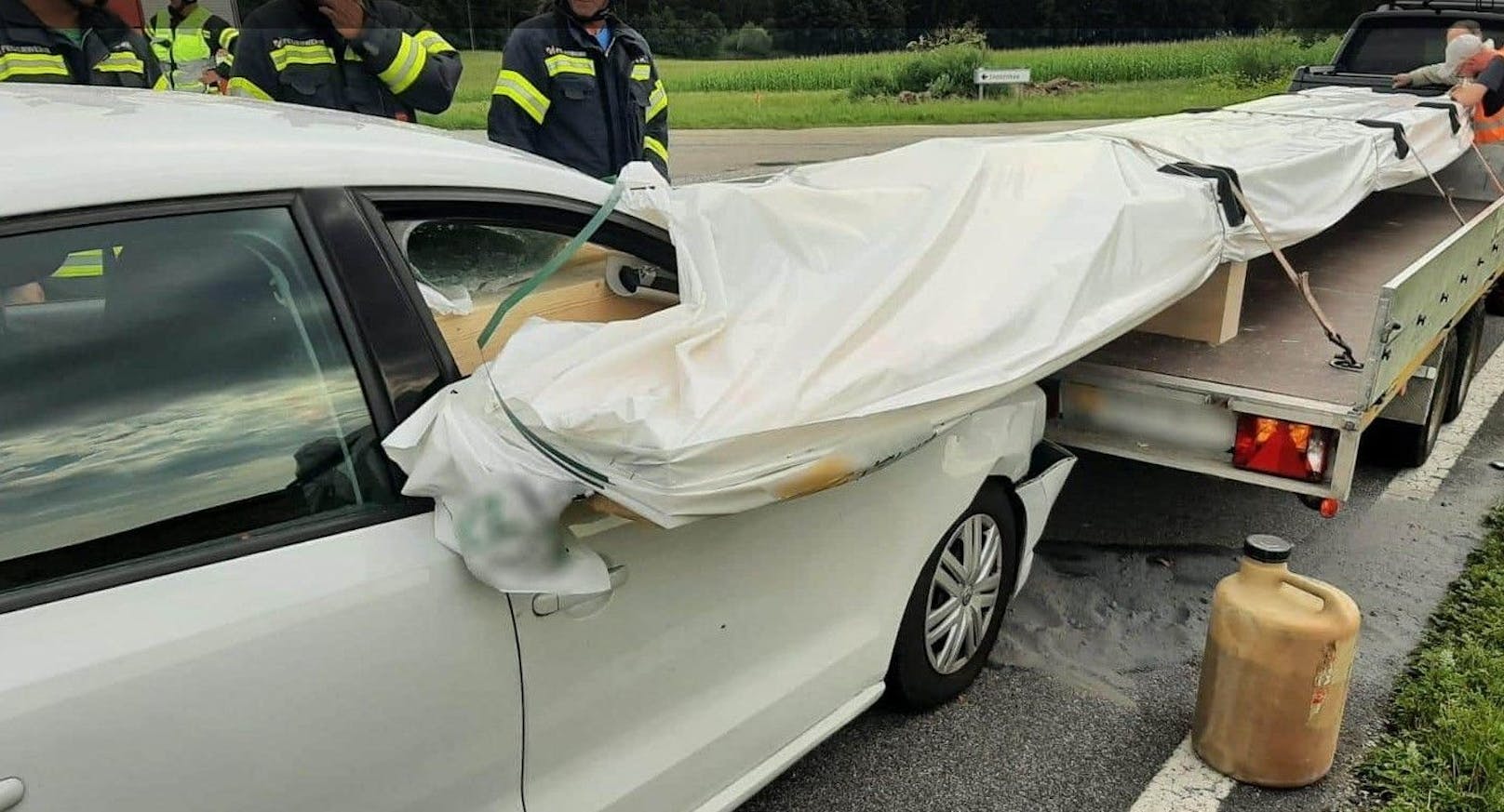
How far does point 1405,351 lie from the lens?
10.4 ft

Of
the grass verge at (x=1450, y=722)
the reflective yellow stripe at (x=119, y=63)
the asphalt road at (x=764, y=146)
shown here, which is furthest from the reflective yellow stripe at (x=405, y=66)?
the asphalt road at (x=764, y=146)

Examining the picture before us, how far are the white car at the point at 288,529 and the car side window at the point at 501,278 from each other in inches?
0.5

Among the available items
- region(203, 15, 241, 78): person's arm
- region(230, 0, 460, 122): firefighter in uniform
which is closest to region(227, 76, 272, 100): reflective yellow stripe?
region(230, 0, 460, 122): firefighter in uniform

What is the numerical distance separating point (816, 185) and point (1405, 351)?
1770 mm

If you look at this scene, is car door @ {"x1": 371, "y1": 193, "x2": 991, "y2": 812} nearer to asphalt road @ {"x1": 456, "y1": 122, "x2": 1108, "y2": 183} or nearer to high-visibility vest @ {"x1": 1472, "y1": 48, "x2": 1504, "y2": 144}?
high-visibility vest @ {"x1": 1472, "y1": 48, "x2": 1504, "y2": 144}

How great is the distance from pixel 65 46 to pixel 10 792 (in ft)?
13.8

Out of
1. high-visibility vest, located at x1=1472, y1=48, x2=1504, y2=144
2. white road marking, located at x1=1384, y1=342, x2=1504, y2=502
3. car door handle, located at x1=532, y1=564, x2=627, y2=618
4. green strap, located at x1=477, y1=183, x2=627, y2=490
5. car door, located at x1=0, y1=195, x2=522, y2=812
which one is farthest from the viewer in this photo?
high-visibility vest, located at x1=1472, y1=48, x2=1504, y2=144

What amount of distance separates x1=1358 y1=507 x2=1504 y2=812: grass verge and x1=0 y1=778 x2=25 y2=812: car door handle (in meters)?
2.80

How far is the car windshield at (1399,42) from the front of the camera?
849 centimetres

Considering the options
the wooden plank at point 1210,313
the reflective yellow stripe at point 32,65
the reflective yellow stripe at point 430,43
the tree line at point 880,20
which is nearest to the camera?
the wooden plank at point 1210,313

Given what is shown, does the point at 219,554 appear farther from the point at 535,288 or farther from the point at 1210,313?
the point at 1210,313

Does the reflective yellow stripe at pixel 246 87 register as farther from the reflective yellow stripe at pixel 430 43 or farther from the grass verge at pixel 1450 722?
the grass verge at pixel 1450 722

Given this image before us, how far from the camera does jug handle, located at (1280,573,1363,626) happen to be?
2.62 m

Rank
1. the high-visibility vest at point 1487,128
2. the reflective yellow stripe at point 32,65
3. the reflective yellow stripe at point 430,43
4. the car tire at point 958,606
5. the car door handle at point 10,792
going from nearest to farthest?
the car door handle at point 10,792
the car tire at point 958,606
the reflective yellow stripe at point 32,65
the reflective yellow stripe at point 430,43
the high-visibility vest at point 1487,128
